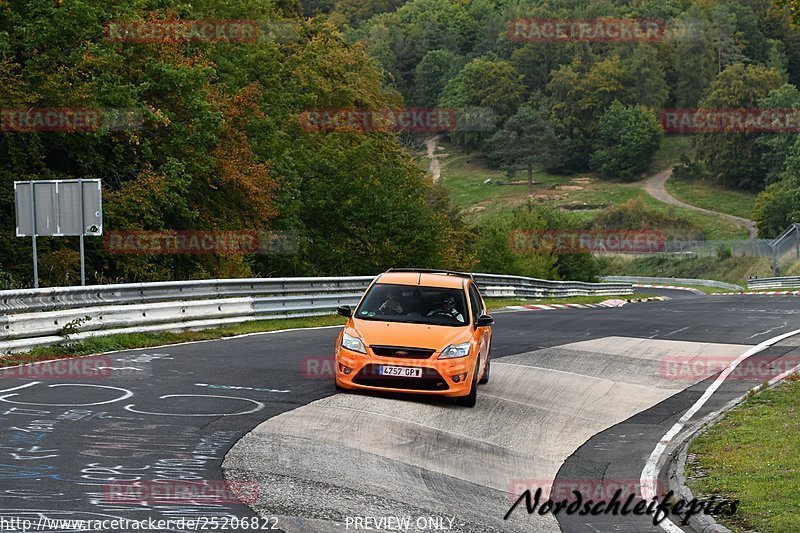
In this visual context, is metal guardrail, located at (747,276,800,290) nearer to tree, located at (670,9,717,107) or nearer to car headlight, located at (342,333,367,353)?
car headlight, located at (342,333,367,353)

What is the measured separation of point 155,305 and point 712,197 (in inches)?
5582

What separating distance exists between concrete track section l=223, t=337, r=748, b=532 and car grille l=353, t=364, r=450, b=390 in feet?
0.71

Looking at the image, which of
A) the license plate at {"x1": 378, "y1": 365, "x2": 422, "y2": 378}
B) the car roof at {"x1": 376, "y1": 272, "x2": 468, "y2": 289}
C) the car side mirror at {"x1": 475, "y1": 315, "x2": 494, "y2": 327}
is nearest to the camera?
the license plate at {"x1": 378, "y1": 365, "x2": 422, "y2": 378}

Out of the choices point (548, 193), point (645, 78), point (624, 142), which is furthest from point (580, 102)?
point (548, 193)

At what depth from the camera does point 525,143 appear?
552ft

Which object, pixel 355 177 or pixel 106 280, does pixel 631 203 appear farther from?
pixel 106 280

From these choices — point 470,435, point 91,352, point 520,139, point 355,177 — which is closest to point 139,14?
point 355,177

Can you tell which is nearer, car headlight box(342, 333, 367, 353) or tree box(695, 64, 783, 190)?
car headlight box(342, 333, 367, 353)

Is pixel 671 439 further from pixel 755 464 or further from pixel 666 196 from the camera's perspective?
pixel 666 196

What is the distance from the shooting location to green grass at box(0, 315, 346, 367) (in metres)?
15.8

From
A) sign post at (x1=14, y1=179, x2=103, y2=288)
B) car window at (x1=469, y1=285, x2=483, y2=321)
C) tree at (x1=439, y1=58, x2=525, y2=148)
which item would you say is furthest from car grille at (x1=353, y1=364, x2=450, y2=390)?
tree at (x1=439, y1=58, x2=525, y2=148)

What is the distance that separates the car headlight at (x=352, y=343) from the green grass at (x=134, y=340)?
16.4ft

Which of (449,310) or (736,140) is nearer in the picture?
(449,310)

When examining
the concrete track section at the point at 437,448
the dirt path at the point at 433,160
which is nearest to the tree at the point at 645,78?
the dirt path at the point at 433,160
